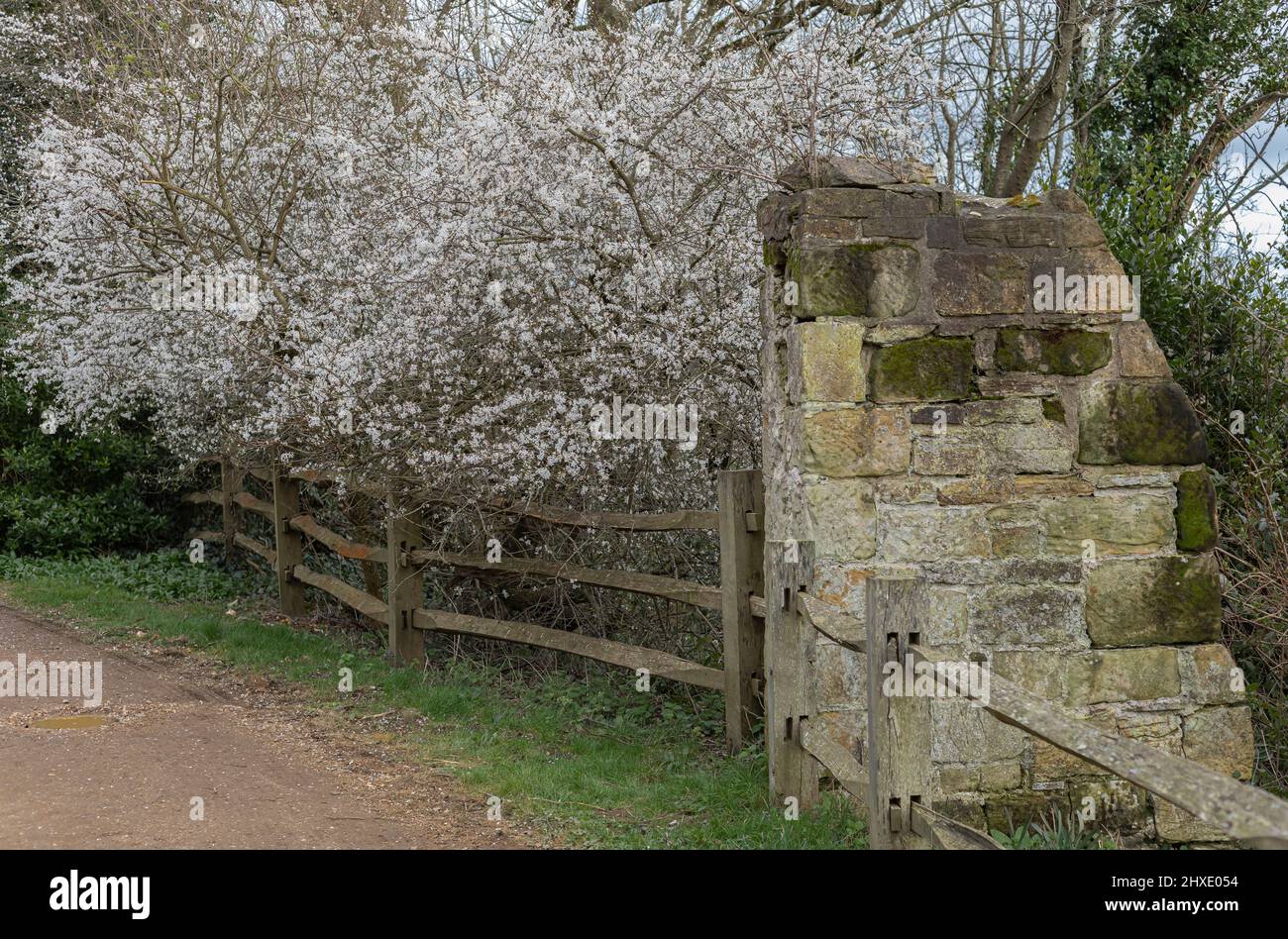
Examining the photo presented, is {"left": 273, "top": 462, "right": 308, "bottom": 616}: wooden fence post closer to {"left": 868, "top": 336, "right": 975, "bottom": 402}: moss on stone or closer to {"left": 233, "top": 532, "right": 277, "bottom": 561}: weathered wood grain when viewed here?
{"left": 233, "top": 532, "right": 277, "bottom": 561}: weathered wood grain

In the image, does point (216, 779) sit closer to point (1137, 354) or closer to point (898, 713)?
point (898, 713)

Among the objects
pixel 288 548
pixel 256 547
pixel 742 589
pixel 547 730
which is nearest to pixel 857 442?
pixel 742 589

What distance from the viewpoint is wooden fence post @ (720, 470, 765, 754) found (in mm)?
6160

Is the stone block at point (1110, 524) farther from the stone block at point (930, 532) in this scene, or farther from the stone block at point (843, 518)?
the stone block at point (843, 518)

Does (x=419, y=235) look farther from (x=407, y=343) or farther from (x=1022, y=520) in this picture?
(x=1022, y=520)

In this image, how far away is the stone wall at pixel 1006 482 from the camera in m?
5.00

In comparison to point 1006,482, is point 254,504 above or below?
below

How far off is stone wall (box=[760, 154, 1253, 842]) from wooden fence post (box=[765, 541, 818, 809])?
7cm

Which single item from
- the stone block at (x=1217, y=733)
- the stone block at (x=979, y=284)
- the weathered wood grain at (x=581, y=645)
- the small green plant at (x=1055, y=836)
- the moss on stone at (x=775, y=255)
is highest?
the moss on stone at (x=775, y=255)

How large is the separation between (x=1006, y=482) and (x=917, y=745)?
1.76 meters

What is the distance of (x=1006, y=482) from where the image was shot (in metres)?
5.07

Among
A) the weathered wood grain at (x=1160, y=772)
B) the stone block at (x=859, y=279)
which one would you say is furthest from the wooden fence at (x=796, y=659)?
the stone block at (x=859, y=279)

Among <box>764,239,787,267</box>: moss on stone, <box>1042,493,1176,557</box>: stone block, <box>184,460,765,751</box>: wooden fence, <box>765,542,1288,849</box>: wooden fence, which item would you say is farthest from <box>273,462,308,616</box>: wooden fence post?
<box>1042,493,1176,557</box>: stone block

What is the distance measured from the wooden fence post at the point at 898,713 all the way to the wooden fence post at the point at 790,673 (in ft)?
4.03
